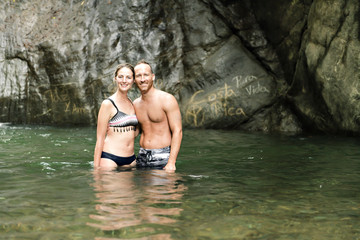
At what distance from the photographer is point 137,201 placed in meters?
3.60

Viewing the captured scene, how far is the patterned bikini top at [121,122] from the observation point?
5.34 meters

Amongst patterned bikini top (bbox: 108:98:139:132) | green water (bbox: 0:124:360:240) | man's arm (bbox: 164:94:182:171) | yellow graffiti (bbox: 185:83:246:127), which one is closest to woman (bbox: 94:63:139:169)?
patterned bikini top (bbox: 108:98:139:132)

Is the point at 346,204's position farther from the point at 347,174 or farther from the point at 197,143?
the point at 197,143

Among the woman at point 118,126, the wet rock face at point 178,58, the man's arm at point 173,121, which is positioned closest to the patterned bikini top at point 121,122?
the woman at point 118,126

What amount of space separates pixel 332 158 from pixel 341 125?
397 centimetres

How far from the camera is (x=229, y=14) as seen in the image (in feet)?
46.3

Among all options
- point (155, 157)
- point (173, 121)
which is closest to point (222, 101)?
point (155, 157)

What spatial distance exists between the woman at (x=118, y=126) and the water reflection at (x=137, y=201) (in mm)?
294

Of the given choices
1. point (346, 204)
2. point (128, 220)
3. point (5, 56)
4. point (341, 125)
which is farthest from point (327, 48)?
point (5, 56)

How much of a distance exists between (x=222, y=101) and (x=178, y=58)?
2.38 m

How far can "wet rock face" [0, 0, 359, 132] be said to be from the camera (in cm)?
1262

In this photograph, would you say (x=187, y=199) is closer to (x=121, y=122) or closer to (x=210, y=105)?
(x=121, y=122)

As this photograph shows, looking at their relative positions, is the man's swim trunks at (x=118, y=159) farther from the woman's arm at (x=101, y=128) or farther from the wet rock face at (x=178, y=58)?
the wet rock face at (x=178, y=58)

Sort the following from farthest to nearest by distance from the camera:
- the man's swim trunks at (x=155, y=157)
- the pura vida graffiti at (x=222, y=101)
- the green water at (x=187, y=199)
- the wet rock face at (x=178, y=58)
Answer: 1. the pura vida graffiti at (x=222, y=101)
2. the wet rock face at (x=178, y=58)
3. the man's swim trunks at (x=155, y=157)
4. the green water at (x=187, y=199)
